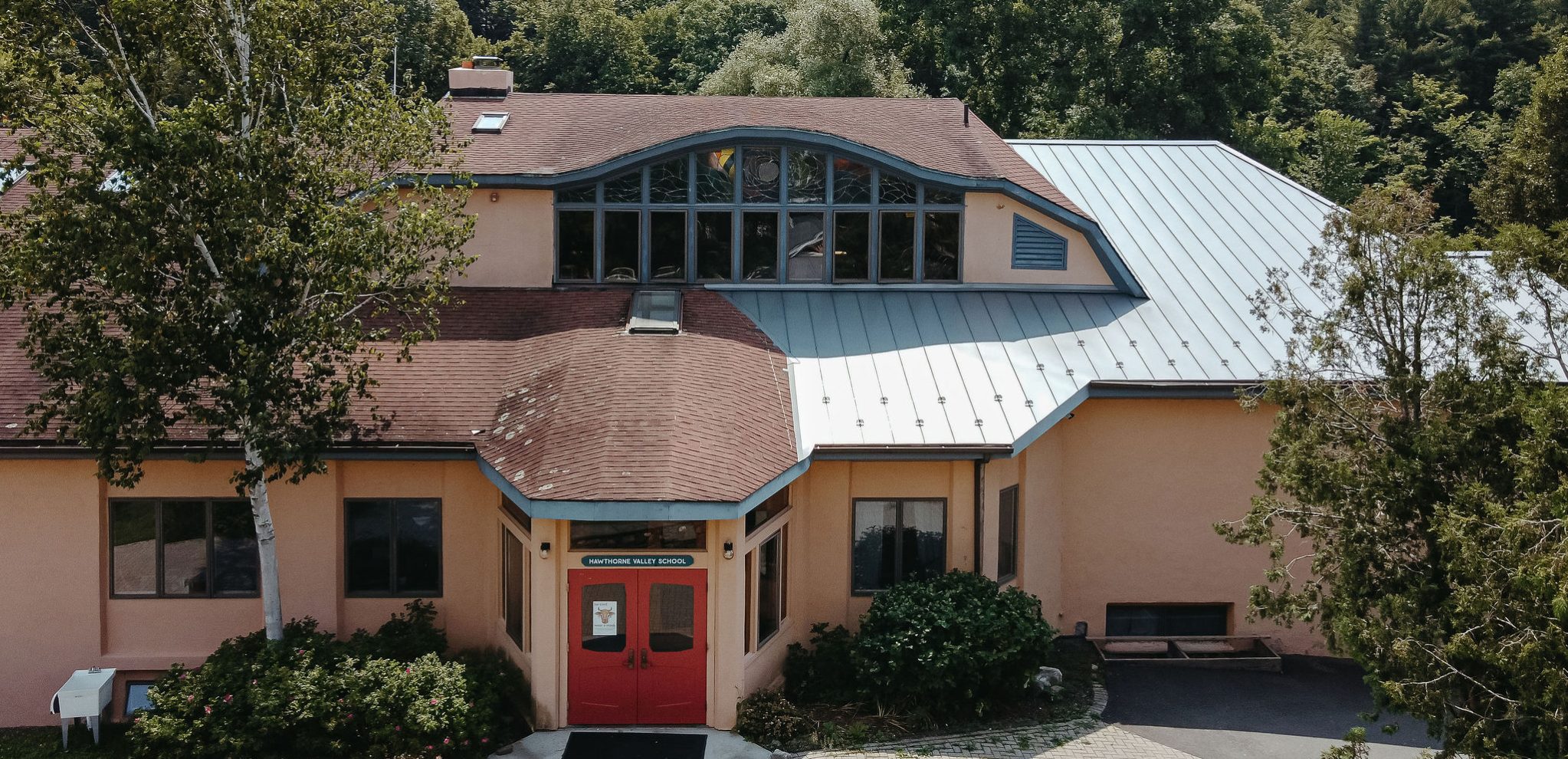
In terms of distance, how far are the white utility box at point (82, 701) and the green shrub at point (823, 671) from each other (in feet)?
28.3

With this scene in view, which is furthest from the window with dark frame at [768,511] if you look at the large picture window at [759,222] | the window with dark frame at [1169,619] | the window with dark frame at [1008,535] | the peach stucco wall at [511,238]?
the peach stucco wall at [511,238]

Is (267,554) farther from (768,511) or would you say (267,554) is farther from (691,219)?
(691,219)

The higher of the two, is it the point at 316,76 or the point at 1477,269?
the point at 316,76

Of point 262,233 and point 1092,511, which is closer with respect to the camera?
point 262,233

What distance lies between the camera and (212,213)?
53.1ft

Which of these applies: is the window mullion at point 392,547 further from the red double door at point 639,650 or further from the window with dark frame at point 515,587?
the red double door at point 639,650

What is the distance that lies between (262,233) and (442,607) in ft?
19.9

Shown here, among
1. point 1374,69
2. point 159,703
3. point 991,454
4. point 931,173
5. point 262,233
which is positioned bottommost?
point 159,703

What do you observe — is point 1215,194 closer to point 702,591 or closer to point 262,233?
point 702,591

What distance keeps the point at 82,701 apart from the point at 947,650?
1072cm

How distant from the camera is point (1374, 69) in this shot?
201 ft

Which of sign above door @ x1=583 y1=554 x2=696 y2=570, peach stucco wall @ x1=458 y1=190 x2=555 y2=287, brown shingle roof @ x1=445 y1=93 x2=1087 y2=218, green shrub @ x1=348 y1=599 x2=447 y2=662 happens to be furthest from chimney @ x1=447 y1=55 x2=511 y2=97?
sign above door @ x1=583 y1=554 x2=696 y2=570

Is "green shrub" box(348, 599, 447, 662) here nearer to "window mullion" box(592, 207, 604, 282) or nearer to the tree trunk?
the tree trunk

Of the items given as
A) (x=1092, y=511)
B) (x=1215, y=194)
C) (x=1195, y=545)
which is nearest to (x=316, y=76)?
(x=1092, y=511)
